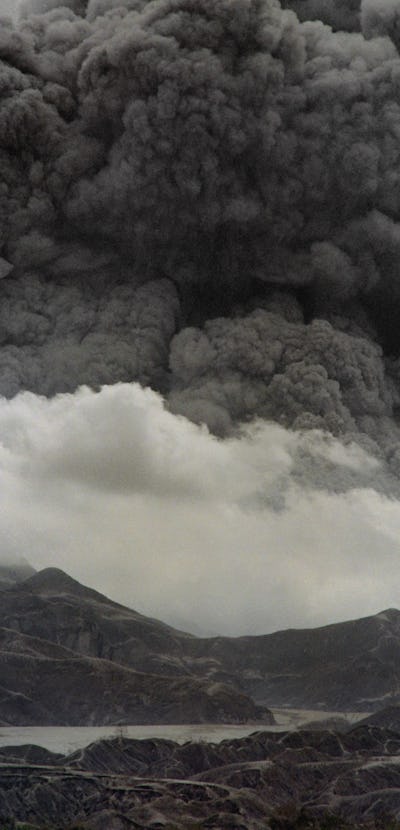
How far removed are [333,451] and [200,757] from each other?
31.3 ft

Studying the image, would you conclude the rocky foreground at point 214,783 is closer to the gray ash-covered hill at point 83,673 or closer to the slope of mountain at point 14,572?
the gray ash-covered hill at point 83,673

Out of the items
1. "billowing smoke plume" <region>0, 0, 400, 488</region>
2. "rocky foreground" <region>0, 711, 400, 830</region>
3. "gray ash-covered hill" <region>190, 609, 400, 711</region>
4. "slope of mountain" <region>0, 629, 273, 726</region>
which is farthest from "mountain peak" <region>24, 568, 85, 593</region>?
"rocky foreground" <region>0, 711, 400, 830</region>

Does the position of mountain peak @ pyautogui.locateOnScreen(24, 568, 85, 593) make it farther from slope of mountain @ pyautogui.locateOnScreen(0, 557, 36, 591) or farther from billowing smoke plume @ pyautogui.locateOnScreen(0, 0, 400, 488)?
billowing smoke plume @ pyautogui.locateOnScreen(0, 0, 400, 488)

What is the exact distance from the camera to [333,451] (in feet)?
154

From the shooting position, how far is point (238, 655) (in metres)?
51.8

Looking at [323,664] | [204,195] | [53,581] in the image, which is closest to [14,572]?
[53,581]

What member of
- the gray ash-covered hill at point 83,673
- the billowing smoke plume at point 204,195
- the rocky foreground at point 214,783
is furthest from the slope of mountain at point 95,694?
the billowing smoke plume at point 204,195

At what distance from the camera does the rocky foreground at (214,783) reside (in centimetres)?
3738

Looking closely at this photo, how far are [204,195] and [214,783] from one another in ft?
56.6

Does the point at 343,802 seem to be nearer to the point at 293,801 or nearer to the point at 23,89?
the point at 293,801

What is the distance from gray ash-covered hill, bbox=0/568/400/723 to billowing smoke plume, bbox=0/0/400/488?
6.42m

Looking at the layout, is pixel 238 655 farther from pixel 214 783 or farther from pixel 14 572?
pixel 214 783

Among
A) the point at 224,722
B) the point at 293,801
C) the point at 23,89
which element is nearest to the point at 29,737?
the point at 224,722

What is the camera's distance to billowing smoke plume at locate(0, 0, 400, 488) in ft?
153
